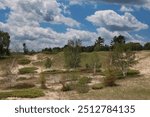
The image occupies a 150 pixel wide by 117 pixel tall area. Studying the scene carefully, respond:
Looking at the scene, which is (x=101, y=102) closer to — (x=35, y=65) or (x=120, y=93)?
(x=120, y=93)

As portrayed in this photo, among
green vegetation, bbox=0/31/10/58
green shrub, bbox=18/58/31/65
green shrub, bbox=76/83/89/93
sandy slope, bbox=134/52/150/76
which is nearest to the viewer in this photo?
green shrub, bbox=76/83/89/93

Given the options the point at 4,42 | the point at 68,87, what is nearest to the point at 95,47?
the point at 4,42

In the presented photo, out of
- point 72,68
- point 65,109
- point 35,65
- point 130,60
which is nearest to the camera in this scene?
point 65,109

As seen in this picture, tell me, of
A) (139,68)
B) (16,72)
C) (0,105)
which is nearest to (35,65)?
(16,72)

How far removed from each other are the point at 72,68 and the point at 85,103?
3457 inches

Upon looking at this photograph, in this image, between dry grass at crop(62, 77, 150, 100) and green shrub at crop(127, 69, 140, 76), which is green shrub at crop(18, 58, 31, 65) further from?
dry grass at crop(62, 77, 150, 100)

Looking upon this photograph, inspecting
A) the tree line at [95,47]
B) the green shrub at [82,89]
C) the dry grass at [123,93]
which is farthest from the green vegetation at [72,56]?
the green shrub at [82,89]

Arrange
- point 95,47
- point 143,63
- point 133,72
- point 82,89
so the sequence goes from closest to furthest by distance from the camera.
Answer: point 82,89 → point 133,72 → point 143,63 → point 95,47

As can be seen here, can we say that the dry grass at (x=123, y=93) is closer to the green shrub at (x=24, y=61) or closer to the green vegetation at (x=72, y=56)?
the green vegetation at (x=72, y=56)

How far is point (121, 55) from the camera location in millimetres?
88188

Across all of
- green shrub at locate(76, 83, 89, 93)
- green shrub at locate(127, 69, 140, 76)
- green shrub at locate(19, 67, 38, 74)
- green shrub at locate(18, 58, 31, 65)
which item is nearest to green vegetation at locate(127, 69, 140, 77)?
green shrub at locate(127, 69, 140, 76)

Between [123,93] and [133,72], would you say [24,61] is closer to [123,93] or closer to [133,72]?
[133,72]

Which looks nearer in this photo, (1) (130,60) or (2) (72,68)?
(1) (130,60)

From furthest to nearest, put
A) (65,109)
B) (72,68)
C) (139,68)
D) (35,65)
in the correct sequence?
(35,65) → (72,68) → (139,68) → (65,109)
